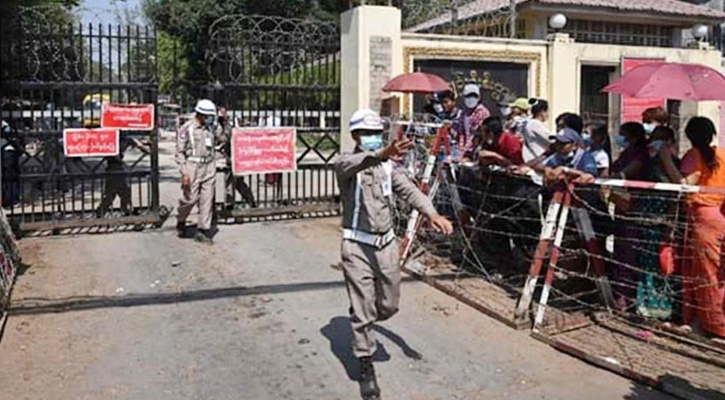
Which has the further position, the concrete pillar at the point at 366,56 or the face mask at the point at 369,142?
the concrete pillar at the point at 366,56

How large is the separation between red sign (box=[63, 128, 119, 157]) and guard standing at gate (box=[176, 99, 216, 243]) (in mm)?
971

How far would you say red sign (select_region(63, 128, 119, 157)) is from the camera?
919cm

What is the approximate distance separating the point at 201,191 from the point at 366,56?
3.01m

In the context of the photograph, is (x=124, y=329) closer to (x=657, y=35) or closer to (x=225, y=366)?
(x=225, y=366)

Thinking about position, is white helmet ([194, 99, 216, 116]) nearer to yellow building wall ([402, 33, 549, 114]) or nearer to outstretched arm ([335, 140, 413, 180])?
yellow building wall ([402, 33, 549, 114])

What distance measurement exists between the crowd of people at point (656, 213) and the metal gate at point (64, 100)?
4862 mm

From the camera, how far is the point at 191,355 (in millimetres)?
5340

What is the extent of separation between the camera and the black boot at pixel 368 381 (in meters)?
4.53

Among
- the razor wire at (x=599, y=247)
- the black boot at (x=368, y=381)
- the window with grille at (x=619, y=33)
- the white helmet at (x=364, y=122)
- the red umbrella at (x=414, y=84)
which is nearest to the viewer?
the black boot at (x=368, y=381)

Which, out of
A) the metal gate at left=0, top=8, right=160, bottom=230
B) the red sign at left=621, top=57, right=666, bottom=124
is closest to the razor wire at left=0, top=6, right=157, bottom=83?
the metal gate at left=0, top=8, right=160, bottom=230

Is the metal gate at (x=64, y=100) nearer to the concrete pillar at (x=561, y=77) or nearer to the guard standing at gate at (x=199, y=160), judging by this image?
the guard standing at gate at (x=199, y=160)

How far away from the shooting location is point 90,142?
932cm

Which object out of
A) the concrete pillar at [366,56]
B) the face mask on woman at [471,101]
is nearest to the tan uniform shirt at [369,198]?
the face mask on woman at [471,101]

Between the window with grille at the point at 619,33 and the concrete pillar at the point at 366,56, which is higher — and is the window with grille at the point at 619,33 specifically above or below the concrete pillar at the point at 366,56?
above
